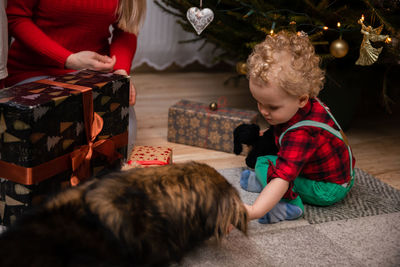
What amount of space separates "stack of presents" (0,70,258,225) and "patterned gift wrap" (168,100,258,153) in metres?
0.37

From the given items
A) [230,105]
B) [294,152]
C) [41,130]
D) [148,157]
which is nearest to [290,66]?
[294,152]

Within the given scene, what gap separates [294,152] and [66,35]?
853 millimetres

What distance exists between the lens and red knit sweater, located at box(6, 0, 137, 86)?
4.09 feet

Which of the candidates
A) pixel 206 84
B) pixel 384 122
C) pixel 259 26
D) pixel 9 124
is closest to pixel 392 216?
pixel 259 26

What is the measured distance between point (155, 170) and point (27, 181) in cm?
32

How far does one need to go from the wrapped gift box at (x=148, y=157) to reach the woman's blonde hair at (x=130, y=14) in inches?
18.9

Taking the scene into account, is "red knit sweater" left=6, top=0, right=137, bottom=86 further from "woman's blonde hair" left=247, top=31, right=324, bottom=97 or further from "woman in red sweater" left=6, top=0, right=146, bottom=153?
"woman's blonde hair" left=247, top=31, right=324, bottom=97

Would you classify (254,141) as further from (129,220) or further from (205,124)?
(129,220)

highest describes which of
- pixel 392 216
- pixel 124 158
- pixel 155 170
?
pixel 155 170

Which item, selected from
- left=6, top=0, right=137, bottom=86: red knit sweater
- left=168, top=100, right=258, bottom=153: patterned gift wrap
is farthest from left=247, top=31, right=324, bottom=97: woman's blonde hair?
left=6, top=0, right=137, bottom=86: red knit sweater

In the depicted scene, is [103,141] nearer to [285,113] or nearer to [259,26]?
[285,113]

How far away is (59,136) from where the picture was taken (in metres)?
0.94

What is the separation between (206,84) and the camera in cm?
255

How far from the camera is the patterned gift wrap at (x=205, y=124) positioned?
1.54 m
